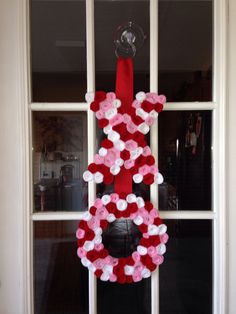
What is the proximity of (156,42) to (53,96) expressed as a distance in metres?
0.43

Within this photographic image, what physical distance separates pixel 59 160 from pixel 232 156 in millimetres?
653

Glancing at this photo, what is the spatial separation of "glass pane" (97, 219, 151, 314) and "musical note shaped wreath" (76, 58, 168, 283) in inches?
1.7

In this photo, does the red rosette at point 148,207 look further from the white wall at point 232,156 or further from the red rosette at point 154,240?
the white wall at point 232,156

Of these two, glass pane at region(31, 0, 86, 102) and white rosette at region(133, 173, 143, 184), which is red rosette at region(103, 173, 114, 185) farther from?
glass pane at region(31, 0, 86, 102)

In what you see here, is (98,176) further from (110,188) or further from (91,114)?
(91,114)

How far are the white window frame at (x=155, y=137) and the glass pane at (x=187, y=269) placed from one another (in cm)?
3

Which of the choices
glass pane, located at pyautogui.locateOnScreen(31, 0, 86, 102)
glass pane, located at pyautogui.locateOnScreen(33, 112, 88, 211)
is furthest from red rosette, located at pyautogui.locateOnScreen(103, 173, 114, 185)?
glass pane, located at pyautogui.locateOnScreen(31, 0, 86, 102)

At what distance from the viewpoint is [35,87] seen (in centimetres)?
111

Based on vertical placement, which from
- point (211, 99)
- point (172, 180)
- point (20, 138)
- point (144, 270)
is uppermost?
point (211, 99)

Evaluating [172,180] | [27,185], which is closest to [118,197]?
[172,180]

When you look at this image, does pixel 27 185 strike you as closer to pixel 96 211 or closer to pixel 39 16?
pixel 96 211

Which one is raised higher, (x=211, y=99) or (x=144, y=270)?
(x=211, y=99)

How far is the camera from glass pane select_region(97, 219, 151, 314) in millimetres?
1105

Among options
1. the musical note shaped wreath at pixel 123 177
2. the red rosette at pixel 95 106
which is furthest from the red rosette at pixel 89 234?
the red rosette at pixel 95 106
